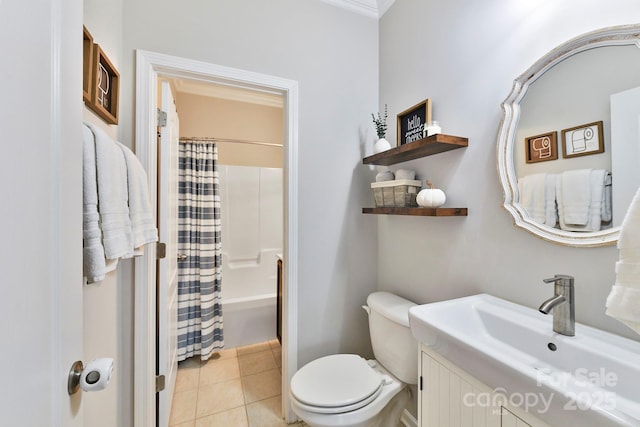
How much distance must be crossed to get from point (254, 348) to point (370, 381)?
1449 millimetres

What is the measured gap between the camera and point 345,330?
5.70ft

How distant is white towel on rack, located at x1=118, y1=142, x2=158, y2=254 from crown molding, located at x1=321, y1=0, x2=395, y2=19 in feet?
5.05

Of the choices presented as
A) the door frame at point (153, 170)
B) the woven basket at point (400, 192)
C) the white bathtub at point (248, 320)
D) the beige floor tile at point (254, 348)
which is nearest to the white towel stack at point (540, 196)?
the woven basket at point (400, 192)

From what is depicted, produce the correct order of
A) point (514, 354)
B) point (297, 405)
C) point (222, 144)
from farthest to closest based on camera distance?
1. point (222, 144)
2. point (297, 405)
3. point (514, 354)

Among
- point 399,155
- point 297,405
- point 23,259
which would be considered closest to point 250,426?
point 297,405

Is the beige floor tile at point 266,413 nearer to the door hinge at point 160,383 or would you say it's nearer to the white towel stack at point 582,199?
the door hinge at point 160,383

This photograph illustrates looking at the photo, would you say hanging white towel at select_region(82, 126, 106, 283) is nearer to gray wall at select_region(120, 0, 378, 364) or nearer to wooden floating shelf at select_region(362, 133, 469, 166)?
gray wall at select_region(120, 0, 378, 364)

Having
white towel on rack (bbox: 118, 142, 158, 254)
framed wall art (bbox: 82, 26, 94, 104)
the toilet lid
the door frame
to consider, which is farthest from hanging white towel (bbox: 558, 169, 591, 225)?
framed wall art (bbox: 82, 26, 94, 104)

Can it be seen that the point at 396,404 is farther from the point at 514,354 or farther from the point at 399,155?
the point at 399,155

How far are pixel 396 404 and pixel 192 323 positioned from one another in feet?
5.36

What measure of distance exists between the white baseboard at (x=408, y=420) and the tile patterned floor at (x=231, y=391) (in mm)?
619

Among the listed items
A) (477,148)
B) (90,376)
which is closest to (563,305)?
(477,148)

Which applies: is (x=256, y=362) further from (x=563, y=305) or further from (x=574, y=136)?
(x=574, y=136)

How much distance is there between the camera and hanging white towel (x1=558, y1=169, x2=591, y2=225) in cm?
82
